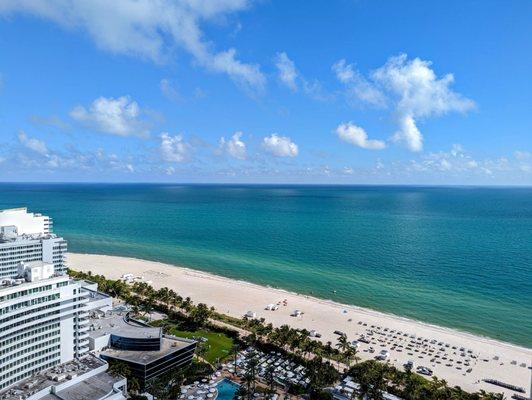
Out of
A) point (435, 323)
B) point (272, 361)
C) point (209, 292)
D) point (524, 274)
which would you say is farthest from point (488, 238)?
point (272, 361)

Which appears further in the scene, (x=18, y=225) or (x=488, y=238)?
(x=488, y=238)

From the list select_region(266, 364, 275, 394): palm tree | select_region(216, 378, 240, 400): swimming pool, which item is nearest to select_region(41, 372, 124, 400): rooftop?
select_region(216, 378, 240, 400): swimming pool

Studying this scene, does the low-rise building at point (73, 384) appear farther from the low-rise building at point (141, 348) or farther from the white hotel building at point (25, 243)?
the white hotel building at point (25, 243)

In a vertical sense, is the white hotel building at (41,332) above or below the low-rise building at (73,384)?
above

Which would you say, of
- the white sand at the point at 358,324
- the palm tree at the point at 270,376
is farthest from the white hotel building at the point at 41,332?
the white sand at the point at 358,324

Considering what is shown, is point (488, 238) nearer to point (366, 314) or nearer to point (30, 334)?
point (366, 314)

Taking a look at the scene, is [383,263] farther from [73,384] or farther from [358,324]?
[73,384]

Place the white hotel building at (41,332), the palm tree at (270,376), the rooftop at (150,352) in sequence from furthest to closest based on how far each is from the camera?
the rooftop at (150,352) → the palm tree at (270,376) → the white hotel building at (41,332)

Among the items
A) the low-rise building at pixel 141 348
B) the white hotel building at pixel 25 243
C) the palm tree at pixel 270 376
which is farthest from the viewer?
the white hotel building at pixel 25 243
